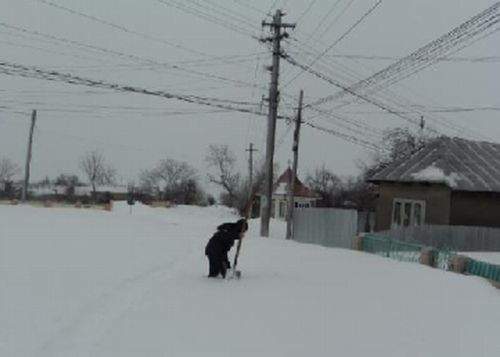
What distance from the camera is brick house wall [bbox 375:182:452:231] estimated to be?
98.9 feet

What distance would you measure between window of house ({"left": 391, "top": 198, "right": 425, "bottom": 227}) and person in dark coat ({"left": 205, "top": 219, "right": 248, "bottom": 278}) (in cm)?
1729

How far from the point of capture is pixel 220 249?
1484 cm

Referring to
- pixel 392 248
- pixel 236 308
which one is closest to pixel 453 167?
pixel 392 248

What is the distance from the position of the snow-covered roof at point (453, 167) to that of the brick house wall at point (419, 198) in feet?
1.30

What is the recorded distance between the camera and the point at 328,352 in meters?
8.90

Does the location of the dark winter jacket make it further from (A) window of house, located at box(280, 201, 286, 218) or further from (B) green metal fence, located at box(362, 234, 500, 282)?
(A) window of house, located at box(280, 201, 286, 218)

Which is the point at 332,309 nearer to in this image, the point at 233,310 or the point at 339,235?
the point at 233,310

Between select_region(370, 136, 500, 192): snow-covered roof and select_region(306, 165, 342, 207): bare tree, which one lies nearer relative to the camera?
select_region(370, 136, 500, 192): snow-covered roof

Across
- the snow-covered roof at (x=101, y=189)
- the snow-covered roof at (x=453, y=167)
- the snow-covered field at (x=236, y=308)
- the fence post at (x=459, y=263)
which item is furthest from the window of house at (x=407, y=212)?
the snow-covered roof at (x=101, y=189)

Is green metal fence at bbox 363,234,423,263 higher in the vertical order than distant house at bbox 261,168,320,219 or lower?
lower

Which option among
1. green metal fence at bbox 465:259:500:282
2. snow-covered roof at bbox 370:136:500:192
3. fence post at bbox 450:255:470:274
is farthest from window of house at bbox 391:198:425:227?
green metal fence at bbox 465:259:500:282

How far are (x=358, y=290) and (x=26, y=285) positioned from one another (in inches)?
228

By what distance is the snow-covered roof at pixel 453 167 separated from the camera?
3006 centimetres

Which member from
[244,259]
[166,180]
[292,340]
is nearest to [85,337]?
[292,340]
